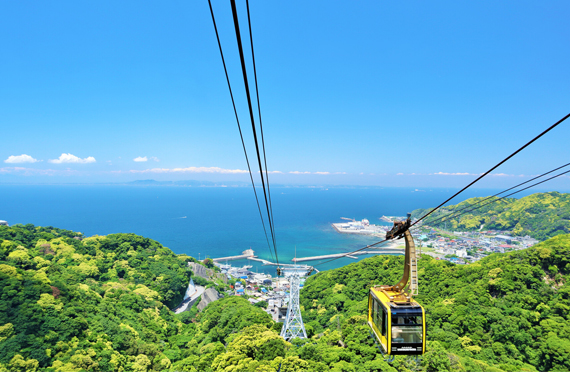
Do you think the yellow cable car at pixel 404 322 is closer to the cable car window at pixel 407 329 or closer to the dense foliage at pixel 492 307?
the cable car window at pixel 407 329

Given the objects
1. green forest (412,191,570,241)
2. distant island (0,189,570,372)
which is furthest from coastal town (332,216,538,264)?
distant island (0,189,570,372)

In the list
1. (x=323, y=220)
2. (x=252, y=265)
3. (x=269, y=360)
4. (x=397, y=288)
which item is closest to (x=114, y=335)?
(x=269, y=360)

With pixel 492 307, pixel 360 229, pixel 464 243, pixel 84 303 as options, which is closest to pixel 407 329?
pixel 492 307

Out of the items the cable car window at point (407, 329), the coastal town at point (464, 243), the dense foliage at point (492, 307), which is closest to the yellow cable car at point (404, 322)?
the cable car window at point (407, 329)

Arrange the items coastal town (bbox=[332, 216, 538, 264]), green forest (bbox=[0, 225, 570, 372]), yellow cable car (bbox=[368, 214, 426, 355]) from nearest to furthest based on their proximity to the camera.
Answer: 1. yellow cable car (bbox=[368, 214, 426, 355])
2. green forest (bbox=[0, 225, 570, 372])
3. coastal town (bbox=[332, 216, 538, 264])

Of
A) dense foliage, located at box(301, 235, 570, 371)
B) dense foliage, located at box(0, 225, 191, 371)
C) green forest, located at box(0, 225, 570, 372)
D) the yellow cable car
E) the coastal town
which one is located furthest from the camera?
the coastal town

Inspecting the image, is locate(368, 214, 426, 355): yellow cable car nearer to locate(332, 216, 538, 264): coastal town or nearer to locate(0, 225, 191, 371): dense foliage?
locate(0, 225, 191, 371): dense foliage

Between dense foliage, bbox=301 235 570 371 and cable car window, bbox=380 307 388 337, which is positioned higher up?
cable car window, bbox=380 307 388 337
